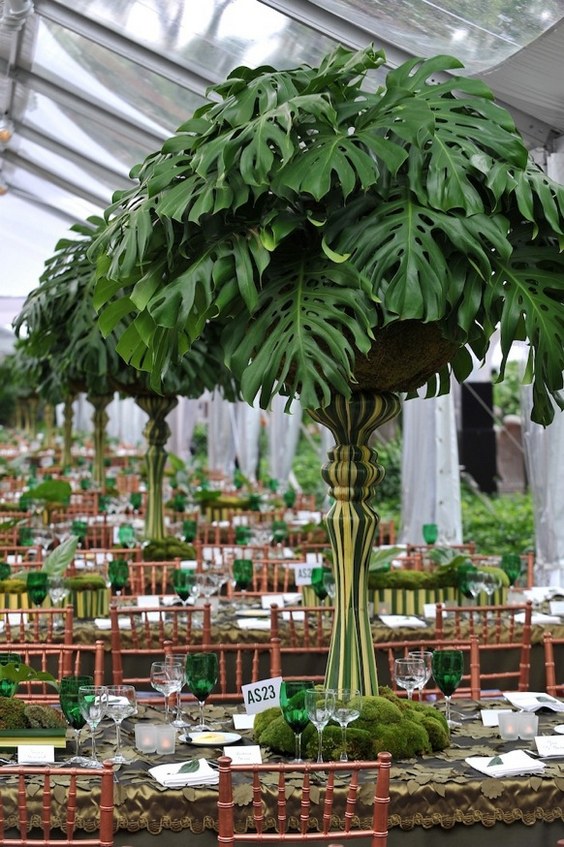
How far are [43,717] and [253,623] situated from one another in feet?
6.95

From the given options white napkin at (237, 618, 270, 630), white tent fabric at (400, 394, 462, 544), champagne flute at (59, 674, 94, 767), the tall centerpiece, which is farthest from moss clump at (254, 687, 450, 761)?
white tent fabric at (400, 394, 462, 544)

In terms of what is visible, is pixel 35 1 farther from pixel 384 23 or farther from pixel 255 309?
pixel 255 309

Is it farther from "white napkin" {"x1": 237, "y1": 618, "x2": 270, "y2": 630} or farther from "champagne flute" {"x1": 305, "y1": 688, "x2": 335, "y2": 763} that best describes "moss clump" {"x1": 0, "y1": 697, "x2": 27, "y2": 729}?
"white napkin" {"x1": 237, "y1": 618, "x2": 270, "y2": 630}

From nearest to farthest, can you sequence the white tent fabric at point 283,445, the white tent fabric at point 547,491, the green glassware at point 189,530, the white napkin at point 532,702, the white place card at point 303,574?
the white napkin at point 532,702 → the white place card at point 303,574 → the white tent fabric at point 547,491 → the green glassware at point 189,530 → the white tent fabric at point 283,445

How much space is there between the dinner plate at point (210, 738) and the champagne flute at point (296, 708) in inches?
8.4

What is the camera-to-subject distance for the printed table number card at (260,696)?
11.7 ft

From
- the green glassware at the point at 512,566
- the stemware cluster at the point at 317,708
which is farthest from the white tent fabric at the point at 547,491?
the stemware cluster at the point at 317,708

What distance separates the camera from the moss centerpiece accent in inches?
135

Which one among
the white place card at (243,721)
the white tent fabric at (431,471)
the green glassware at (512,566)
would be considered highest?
the white tent fabric at (431,471)

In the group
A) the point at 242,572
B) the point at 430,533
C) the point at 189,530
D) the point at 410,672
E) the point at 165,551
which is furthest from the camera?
the point at 189,530

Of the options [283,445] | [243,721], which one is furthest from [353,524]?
[283,445]

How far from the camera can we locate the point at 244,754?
322cm

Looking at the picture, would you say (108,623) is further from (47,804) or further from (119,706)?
(47,804)

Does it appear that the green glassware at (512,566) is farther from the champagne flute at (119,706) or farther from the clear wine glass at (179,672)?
the champagne flute at (119,706)
